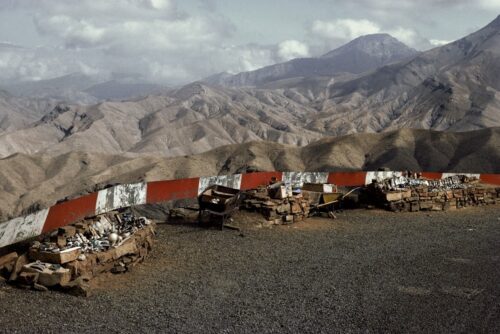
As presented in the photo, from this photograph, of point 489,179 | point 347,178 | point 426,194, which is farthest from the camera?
point 489,179

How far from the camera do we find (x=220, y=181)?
15477 mm

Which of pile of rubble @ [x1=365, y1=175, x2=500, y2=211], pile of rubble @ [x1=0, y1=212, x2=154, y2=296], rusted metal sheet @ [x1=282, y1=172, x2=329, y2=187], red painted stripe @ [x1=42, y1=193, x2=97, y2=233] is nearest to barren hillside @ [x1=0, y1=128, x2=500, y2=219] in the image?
rusted metal sheet @ [x1=282, y1=172, x2=329, y2=187]

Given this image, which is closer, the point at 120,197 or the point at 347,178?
the point at 120,197

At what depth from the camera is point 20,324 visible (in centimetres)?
729

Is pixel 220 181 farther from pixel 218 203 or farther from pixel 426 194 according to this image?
pixel 426 194

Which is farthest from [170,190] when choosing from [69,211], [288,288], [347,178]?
[347,178]

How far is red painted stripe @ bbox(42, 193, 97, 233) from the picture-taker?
33.7 ft

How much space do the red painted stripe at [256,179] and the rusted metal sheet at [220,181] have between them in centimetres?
25

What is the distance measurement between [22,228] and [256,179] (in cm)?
834

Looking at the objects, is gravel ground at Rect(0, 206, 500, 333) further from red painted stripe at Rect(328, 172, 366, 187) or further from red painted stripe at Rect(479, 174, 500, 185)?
red painted stripe at Rect(479, 174, 500, 185)

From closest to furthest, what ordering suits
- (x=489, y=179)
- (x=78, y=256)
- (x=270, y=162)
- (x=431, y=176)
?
1. (x=78, y=256)
2. (x=431, y=176)
3. (x=489, y=179)
4. (x=270, y=162)

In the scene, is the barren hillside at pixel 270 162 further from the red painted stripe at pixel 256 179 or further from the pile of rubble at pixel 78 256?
the pile of rubble at pixel 78 256

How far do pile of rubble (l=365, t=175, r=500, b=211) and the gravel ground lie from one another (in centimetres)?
317

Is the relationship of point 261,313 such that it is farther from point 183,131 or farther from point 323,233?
point 183,131
